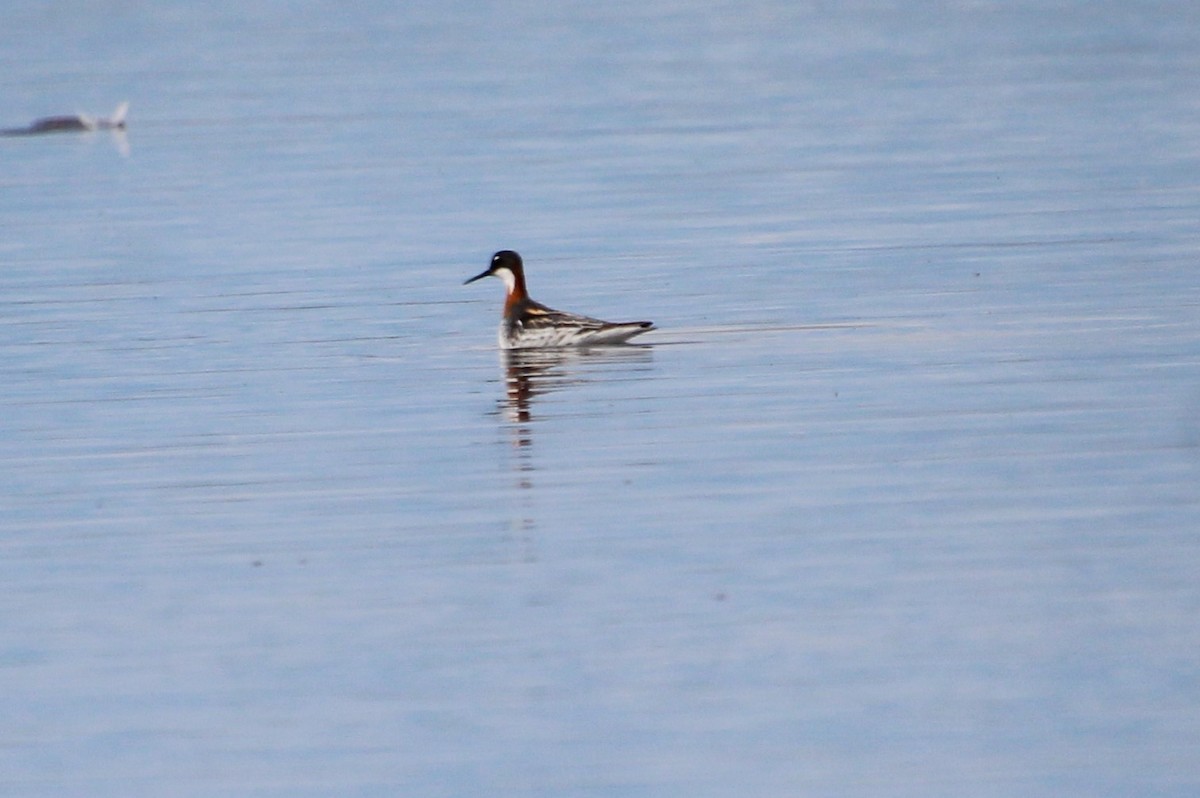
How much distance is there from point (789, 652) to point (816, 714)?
609mm

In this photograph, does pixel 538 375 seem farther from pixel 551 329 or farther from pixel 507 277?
pixel 507 277

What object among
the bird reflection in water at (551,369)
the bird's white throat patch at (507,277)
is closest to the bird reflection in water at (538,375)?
the bird reflection in water at (551,369)

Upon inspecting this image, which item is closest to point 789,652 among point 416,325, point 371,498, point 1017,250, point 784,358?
point 371,498

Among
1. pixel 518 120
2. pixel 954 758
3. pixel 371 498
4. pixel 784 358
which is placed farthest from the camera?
pixel 518 120

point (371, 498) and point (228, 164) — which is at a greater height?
point (228, 164)

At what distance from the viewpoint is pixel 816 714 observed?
8109 millimetres

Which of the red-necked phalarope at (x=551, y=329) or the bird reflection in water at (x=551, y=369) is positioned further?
the red-necked phalarope at (x=551, y=329)

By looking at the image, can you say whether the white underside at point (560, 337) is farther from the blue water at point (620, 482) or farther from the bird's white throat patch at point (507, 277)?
the bird's white throat patch at point (507, 277)

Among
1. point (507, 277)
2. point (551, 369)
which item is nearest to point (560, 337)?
point (551, 369)

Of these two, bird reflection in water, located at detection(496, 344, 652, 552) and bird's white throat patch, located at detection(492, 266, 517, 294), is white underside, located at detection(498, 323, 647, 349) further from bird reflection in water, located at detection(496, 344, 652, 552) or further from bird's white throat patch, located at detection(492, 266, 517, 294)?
bird's white throat patch, located at detection(492, 266, 517, 294)

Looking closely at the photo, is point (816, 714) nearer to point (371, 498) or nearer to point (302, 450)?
point (371, 498)

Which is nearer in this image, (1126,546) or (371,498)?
(1126,546)

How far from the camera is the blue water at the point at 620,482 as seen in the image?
803 centimetres

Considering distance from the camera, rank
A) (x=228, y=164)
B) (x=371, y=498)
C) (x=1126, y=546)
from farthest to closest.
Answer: (x=228, y=164)
(x=371, y=498)
(x=1126, y=546)
